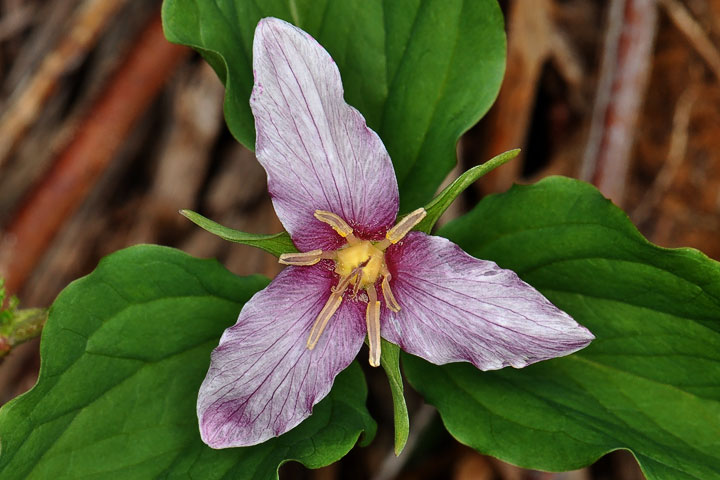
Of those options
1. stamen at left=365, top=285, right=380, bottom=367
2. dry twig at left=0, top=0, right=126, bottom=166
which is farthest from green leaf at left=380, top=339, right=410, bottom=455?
dry twig at left=0, top=0, right=126, bottom=166

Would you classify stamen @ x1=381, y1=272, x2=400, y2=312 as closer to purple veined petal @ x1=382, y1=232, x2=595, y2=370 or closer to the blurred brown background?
purple veined petal @ x1=382, y1=232, x2=595, y2=370

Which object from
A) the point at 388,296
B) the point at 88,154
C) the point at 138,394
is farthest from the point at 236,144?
the point at 388,296

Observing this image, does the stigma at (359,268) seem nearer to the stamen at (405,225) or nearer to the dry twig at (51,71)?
the stamen at (405,225)

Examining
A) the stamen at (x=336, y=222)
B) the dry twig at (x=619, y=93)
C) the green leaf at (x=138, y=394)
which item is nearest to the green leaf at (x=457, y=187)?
the stamen at (x=336, y=222)

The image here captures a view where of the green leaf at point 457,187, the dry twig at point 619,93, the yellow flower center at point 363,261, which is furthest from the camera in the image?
the dry twig at point 619,93

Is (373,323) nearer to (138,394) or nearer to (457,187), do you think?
(457,187)
